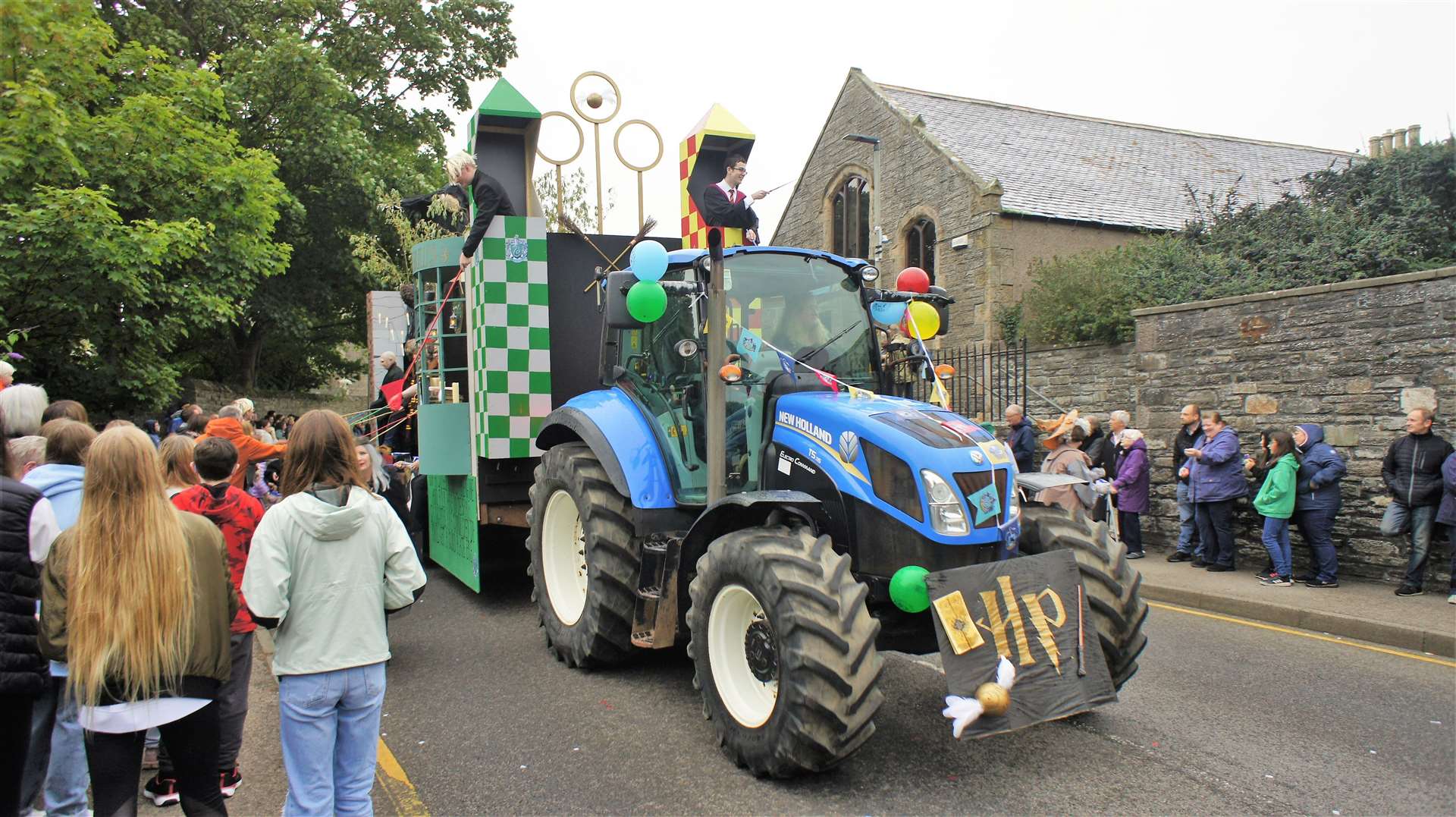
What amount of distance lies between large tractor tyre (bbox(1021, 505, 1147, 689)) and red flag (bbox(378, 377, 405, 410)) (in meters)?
6.72

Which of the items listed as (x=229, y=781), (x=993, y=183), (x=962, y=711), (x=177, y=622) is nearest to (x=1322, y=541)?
(x=962, y=711)

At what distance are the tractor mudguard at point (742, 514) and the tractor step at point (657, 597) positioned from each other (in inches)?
8.0

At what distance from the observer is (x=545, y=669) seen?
18.0 feet

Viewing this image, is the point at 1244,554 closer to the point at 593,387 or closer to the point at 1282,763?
the point at 1282,763

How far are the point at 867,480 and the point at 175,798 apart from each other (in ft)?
10.8

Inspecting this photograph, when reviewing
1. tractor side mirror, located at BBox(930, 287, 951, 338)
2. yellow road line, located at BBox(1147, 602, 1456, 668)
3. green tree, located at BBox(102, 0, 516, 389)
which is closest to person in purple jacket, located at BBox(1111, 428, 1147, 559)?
yellow road line, located at BBox(1147, 602, 1456, 668)

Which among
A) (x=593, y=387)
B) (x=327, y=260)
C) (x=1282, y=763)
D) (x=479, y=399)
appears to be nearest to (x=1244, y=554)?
(x=1282, y=763)

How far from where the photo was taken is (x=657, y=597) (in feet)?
15.7

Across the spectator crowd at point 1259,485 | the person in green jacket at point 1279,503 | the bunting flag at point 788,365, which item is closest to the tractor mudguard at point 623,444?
the bunting flag at point 788,365

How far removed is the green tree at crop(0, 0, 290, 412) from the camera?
10.4 meters

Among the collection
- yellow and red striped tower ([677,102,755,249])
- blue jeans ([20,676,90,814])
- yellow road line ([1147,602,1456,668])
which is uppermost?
yellow and red striped tower ([677,102,755,249])

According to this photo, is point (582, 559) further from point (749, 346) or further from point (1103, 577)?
point (1103, 577)

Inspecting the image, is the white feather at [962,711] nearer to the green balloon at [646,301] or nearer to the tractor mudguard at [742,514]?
the tractor mudguard at [742,514]

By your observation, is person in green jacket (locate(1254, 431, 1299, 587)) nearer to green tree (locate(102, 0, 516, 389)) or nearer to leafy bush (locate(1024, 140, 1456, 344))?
leafy bush (locate(1024, 140, 1456, 344))
